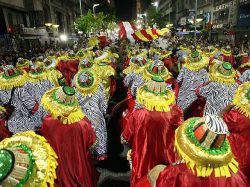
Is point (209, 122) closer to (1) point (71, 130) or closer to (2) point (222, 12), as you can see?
(1) point (71, 130)

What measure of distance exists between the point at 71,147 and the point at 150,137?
1230mm

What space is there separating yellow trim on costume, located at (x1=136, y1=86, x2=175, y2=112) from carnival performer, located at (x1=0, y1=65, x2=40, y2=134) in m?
2.35

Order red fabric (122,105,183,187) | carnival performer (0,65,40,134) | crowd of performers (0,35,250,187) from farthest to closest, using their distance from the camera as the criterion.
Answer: carnival performer (0,65,40,134) → red fabric (122,105,183,187) → crowd of performers (0,35,250,187)

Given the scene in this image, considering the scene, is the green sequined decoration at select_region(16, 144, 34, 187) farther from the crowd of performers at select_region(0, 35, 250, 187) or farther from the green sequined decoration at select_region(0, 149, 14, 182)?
the green sequined decoration at select_region(0, 149, 14, 182)

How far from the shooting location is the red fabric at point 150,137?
4.36m

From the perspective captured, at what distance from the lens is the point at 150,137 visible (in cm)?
441

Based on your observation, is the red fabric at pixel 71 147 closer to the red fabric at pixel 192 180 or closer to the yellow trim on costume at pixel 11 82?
the red fabric at pixel 192 180

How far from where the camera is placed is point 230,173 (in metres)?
2.56

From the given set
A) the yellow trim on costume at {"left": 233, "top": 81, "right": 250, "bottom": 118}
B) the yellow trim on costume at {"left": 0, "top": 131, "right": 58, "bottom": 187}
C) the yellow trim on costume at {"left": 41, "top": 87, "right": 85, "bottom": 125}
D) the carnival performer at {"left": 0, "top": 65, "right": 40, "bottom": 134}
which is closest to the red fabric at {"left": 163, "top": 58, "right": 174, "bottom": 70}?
the carnival performer at {"left": 0, "top": 65, "right": 40, "bottom": 134}

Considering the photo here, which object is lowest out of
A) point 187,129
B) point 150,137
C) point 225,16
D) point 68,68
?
point 150,137

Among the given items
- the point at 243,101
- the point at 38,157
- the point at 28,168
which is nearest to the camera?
the point at 28,168

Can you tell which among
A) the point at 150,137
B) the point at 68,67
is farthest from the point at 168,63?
the point at 150,137

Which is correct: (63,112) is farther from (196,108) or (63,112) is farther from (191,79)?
(191,79)

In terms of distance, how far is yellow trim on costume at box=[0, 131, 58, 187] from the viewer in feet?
7.32
